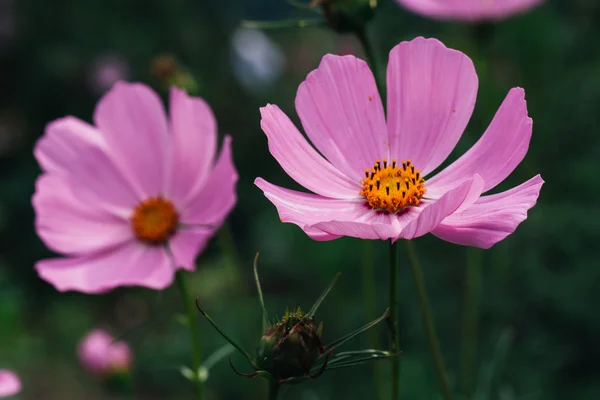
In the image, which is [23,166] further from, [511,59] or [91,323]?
[511,59]

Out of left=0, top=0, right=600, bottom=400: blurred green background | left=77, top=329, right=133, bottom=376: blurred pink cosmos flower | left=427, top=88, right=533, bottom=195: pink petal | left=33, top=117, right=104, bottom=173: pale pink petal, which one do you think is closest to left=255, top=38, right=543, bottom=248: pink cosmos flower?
left=427, top=88, right=533, bottom=195: pink petal

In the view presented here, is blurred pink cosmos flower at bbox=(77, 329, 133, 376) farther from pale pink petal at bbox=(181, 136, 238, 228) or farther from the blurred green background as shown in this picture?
pale pink petal at bbox=(181, 136, 238, 228)

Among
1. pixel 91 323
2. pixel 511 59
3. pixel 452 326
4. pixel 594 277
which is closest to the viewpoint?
pixel 594 277

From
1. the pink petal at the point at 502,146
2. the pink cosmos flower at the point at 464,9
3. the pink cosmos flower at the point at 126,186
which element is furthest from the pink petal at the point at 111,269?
the pink cosmos flower at the point at 464,9

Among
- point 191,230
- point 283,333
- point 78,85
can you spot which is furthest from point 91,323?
point 283,333

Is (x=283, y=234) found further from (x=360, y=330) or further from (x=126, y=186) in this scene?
(x=360, y=330)
